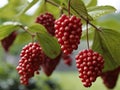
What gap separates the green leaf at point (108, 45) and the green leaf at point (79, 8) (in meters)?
0.09

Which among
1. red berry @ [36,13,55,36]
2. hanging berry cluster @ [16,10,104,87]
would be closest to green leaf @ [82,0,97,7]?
red berry @ [36,13,55,36]

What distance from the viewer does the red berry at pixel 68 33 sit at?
3.18 feet

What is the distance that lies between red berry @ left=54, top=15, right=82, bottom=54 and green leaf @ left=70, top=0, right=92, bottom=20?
54 mm

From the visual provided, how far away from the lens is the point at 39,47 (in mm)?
1171

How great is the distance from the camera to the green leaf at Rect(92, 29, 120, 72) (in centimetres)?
113

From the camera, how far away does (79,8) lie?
3.47 ft

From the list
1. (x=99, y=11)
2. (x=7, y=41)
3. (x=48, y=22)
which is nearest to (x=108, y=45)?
(x=99, y=11)

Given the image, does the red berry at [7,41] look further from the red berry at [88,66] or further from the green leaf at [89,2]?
the red berry at [88,66]

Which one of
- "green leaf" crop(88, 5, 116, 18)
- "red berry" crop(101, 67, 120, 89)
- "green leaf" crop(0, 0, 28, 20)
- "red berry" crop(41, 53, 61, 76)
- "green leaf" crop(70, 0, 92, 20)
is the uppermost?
"green leaf" crop(70, 0, 92, 20)

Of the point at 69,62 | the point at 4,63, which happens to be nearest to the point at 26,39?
the point at 69,62

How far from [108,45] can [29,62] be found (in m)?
0.19

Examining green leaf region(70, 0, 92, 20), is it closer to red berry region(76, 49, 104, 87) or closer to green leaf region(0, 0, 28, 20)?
red berry region(76, 49, 104, 87)

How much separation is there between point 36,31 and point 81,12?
0.15m

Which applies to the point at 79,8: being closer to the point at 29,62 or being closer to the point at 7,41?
the point at 29,62
